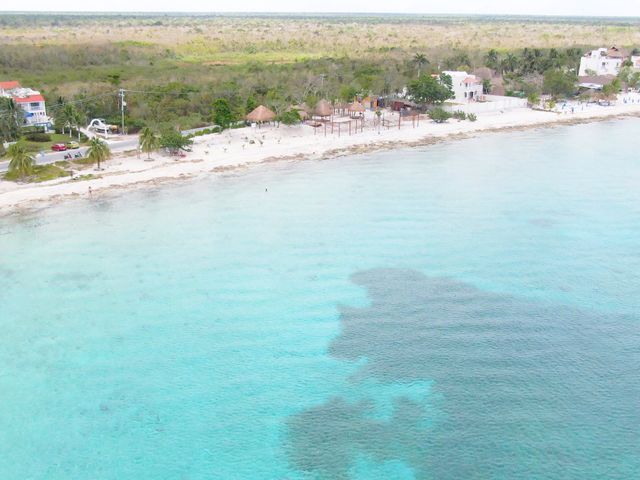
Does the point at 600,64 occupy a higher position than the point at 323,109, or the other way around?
the point at 600,64

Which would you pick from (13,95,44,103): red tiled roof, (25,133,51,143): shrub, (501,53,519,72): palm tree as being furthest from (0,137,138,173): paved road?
(501,53,519,72): palm tree

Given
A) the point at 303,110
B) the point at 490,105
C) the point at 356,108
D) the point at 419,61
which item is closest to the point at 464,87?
the point at 490,105

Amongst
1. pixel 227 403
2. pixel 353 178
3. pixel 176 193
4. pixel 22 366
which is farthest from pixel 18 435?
pixel 353 178

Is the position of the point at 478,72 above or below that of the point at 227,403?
above

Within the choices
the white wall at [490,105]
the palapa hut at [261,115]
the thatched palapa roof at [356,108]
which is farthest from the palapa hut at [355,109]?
the white wall at [490,105]

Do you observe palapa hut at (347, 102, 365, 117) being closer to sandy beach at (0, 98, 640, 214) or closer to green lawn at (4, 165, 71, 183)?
sandy beach at (0, 98, 640, 214)

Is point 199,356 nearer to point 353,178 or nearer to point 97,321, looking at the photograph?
point 97,321

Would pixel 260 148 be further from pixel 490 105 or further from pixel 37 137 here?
pixel 490 105
